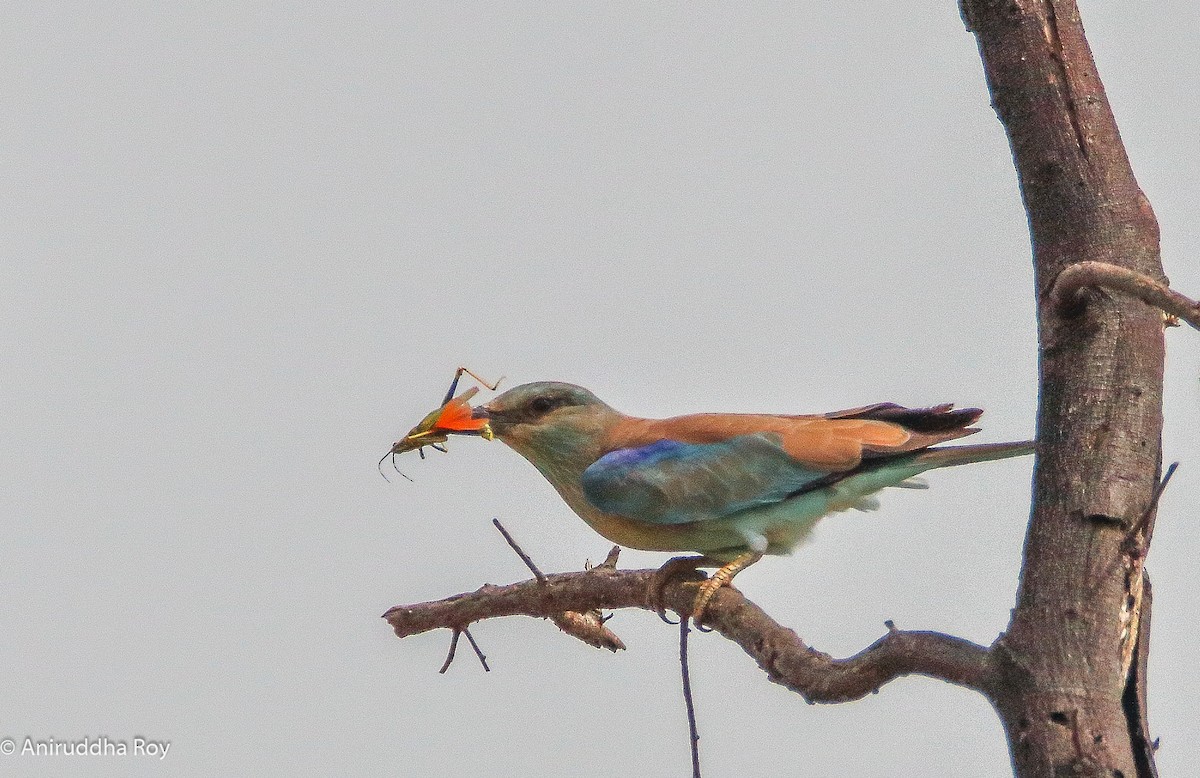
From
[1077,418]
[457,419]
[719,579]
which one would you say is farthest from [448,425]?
[1077,418]

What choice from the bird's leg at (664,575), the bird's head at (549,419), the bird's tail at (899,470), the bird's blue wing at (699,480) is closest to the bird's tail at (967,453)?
the bird's tail at (899,470)

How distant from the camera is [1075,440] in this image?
2824 millimetres

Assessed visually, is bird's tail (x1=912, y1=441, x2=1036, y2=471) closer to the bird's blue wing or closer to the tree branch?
the bird's blue wing

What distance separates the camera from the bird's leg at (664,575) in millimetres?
4035

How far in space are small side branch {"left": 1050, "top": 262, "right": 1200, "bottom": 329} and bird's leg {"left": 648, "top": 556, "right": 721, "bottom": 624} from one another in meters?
1.51

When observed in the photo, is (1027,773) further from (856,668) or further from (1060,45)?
(1060,45)

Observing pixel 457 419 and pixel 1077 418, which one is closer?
pixel 1077 418

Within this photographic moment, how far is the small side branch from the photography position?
8.18 feet

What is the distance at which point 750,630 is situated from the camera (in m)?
3.29

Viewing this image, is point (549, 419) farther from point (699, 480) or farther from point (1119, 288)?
point (1119, 288)

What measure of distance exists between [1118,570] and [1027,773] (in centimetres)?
46

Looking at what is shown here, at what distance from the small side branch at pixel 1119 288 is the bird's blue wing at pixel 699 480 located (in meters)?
1.35

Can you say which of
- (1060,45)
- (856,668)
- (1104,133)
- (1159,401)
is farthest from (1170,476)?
(1060,45)

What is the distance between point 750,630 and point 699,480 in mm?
923
